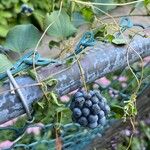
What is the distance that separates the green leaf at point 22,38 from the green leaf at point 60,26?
0.14 ft

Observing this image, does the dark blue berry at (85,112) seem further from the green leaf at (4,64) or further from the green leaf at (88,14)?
the green leaf at (88,14)

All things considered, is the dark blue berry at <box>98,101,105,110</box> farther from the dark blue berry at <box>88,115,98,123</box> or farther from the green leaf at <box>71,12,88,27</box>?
the green leaf at <box>71,12,88,27</box>

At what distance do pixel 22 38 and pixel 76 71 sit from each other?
11 cm

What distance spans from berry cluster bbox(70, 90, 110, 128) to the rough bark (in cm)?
4

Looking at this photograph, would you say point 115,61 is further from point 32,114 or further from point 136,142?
point 136,142

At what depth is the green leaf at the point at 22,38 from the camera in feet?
2.93

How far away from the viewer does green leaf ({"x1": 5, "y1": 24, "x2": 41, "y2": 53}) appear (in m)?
0.89

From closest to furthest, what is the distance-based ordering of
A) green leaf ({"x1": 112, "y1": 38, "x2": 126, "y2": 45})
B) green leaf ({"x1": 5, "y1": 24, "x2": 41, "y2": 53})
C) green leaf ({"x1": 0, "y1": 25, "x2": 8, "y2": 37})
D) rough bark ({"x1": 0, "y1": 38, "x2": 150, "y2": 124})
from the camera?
rough bark ({"x1": 0, "y1": 38, "x2": 150, "y2": 124}) → green leaf ({"x1": 5, "y1": 24, "x2": 41, "y2": 53}) → green leaf ({"x1": 112, "y1": 38, "x2": 126, "y2": 45}) → green leaf ({"x1": 0, "y1": 25, "x2": 8, "y2": 37})

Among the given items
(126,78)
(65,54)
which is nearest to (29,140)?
(126,78)

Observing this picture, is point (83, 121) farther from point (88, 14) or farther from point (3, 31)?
point (3, 31)

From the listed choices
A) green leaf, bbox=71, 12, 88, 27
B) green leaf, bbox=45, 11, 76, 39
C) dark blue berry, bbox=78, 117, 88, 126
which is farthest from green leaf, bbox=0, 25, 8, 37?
dark blue berry, bbox=78, 117, 88, 126

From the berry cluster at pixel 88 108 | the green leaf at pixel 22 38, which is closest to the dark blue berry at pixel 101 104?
the berry cluster at pixel 88 108

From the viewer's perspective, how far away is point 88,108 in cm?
84

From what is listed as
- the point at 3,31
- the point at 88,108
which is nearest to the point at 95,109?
the point at 88,108
